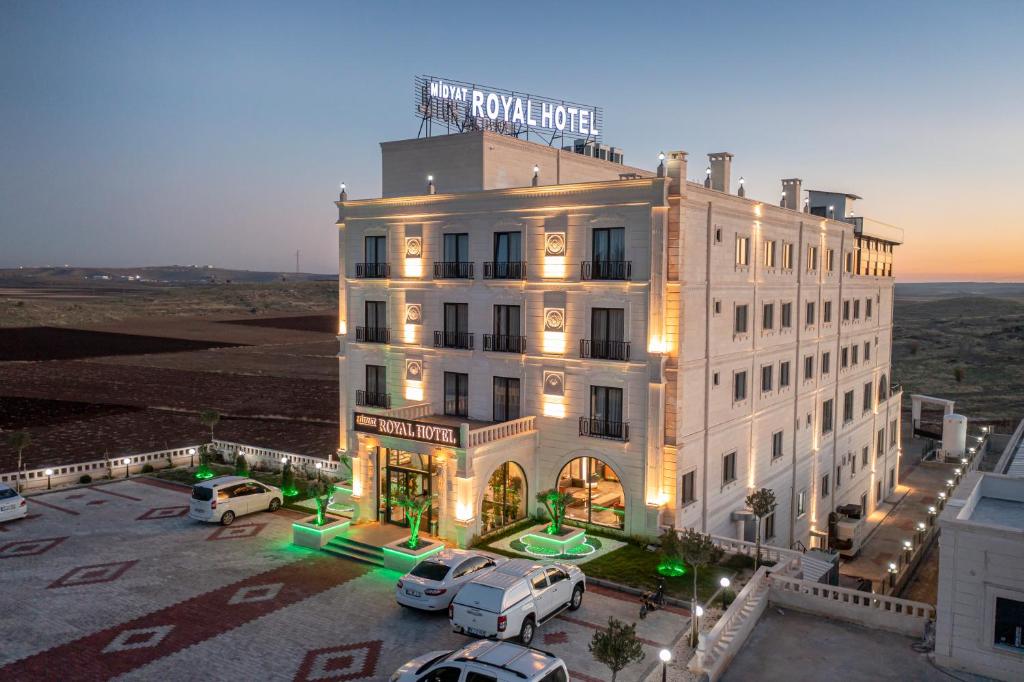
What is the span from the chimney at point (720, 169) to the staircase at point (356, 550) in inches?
944

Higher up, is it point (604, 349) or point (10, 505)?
point (604, 349)

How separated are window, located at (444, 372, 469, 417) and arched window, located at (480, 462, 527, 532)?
416 cm

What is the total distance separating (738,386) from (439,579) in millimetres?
18623

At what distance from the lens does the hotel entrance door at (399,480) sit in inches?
1294

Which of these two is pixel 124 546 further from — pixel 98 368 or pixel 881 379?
pixel 98 368

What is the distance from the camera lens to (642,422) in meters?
31.5

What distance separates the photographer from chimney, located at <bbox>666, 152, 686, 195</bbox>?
3042 cm

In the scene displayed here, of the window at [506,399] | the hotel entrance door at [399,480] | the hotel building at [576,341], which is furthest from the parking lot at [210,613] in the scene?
the window at [506,399]

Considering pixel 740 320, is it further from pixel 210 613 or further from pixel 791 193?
pixel 210 613

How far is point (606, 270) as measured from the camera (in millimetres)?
32094

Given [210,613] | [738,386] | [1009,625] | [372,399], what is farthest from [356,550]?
[1009,625]

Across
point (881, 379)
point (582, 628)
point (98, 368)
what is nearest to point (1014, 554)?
point (582, 628)

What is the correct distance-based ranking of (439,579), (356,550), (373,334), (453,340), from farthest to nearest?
(373,334)
(453,340)
(356,550)
(439,579)

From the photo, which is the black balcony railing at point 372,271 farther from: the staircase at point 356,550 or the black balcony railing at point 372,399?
the staircase at point 356,550
